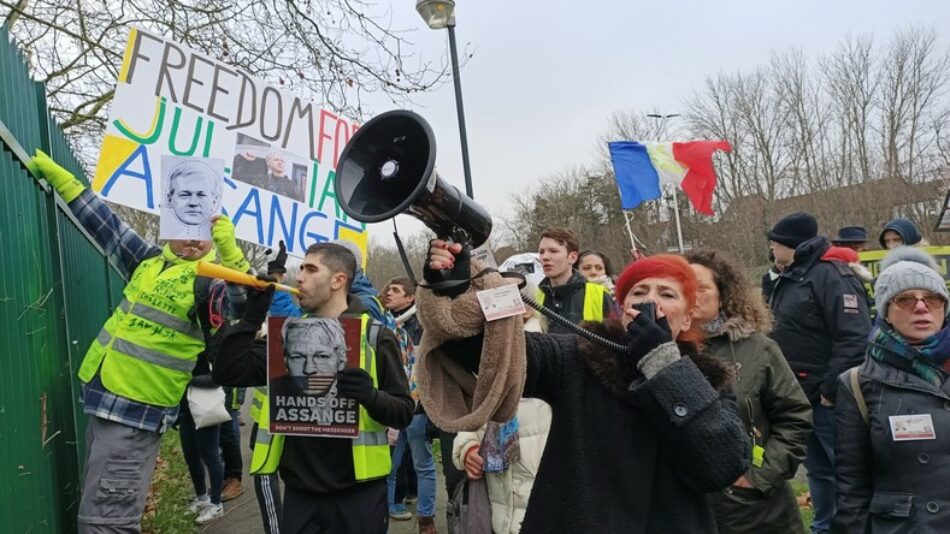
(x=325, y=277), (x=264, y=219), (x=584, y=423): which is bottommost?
(x=584, y=423)

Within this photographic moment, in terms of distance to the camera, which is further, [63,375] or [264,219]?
[264,219]

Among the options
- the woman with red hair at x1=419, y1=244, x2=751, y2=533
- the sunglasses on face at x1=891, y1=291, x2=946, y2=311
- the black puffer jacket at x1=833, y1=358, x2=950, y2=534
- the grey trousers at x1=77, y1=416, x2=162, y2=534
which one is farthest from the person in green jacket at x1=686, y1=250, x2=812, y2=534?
the grey trousers at x1=77, y1=416, x2=162, y2=534

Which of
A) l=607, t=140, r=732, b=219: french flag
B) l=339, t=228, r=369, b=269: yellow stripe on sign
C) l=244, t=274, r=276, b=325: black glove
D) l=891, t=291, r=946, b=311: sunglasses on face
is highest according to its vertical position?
l=607, t=140, r=732, b=219: french flag

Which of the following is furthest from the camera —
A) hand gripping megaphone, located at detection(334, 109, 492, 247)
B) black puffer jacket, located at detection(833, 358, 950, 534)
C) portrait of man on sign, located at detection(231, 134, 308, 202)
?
portrait of man on sign, located at detection(231, 134, 308, 202)

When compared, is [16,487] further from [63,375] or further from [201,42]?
[201,42]

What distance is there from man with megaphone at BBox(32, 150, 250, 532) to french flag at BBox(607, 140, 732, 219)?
5620mm

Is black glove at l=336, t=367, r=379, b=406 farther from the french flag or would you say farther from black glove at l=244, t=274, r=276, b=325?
the french flag

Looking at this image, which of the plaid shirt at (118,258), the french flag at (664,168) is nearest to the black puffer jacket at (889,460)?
the plaid shirt at (118,258)

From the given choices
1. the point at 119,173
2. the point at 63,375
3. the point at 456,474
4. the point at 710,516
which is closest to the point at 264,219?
the point at 119,173

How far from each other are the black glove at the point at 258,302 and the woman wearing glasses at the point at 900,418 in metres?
2.53

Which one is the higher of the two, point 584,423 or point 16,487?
point 584,423

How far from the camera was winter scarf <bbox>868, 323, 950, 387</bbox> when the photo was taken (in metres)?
2.57

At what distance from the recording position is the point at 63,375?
3.57 metres

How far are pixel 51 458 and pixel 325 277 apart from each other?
1.71 m
